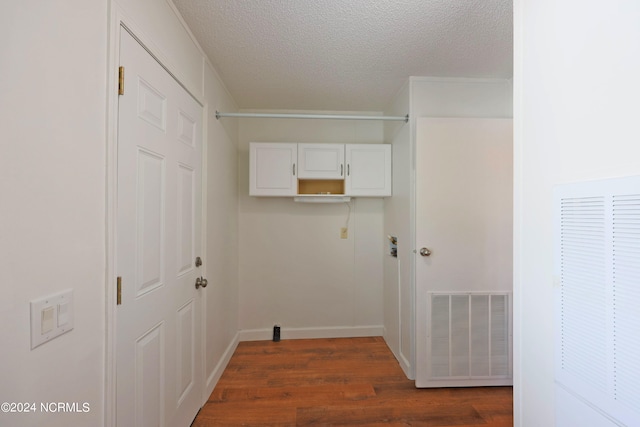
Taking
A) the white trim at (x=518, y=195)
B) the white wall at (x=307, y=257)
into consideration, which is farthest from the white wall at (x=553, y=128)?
the white wall at (x=307, y=257)

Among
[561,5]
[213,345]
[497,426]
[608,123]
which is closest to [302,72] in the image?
[561,5]

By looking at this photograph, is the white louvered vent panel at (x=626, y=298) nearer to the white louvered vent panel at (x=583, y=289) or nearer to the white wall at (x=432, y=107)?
the white louvered vent panel at (x=583, y=289)

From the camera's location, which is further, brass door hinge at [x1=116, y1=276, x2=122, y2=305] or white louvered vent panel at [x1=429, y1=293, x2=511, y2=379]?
white louvered vent panel at [x1=429, y1=293, x2=511, y2=379]

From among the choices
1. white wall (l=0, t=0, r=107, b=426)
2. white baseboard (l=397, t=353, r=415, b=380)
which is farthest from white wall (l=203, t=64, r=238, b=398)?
white baseboard (l=397, t=353, r=415, b=380)

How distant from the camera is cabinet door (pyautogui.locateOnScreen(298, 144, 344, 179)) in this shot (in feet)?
8.38

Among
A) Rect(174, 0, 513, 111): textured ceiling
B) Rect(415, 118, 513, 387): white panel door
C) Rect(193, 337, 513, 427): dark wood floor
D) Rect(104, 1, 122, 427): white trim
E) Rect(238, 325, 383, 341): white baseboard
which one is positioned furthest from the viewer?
Rect(238, 325, 383, 341): white baseboard

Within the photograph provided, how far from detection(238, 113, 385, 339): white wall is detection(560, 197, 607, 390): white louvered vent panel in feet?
7.05

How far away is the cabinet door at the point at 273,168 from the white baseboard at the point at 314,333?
1506mm

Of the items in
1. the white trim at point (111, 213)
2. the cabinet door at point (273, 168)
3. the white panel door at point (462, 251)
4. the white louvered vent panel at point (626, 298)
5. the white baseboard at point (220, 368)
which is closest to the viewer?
the white louvered vent panel at point (626, 298)

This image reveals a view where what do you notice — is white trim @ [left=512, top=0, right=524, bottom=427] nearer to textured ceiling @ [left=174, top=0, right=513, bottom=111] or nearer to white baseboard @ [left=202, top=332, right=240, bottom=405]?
textured ceiling @ [left=174, top=0, right=513, bottom=111]

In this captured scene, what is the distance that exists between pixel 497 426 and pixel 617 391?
4.83 ft

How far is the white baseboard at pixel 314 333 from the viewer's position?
111 inches

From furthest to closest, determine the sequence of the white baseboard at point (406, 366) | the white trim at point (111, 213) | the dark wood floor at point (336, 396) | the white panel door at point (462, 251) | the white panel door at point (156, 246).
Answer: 1. the white baseboard at point (406, 366)
2. the white panel door at point (462, 251)
3. the dark wood floor at point (336, 396)
4. the white panel door at point (156, 246)
5. the white trim at point (111, 213)

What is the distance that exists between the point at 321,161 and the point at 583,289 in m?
2.10
